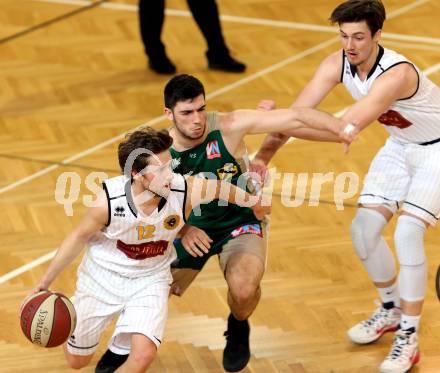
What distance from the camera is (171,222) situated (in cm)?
548

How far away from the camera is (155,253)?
218 inches

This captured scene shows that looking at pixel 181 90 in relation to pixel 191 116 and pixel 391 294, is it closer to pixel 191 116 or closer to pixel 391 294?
pixel 191 116

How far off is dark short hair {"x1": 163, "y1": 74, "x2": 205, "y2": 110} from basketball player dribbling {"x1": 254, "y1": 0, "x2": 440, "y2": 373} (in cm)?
56

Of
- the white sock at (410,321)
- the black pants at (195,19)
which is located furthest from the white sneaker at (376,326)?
the black pants at (195,19)

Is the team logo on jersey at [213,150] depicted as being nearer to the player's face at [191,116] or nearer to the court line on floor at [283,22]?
the player's face at [191,116]

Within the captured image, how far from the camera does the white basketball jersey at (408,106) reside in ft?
18.5

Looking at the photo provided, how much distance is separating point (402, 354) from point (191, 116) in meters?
1.65

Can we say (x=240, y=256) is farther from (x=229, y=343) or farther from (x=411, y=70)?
(x=411, y=70)

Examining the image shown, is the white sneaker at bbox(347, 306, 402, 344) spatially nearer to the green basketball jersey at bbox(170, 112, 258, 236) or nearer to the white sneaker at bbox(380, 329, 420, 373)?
the white sneaker at bbox(380, 329, 420, 373)

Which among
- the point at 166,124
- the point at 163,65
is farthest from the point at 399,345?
the point at 163,65

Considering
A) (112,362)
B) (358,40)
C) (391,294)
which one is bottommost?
(112,362)

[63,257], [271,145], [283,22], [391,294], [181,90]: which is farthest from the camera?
[283,22]

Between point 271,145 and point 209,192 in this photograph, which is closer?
point 209,192

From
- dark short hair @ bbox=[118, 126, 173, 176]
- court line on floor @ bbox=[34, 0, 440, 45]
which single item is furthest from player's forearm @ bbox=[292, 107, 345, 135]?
court line on floor @ bbox=[34, 0, 440, 45]
